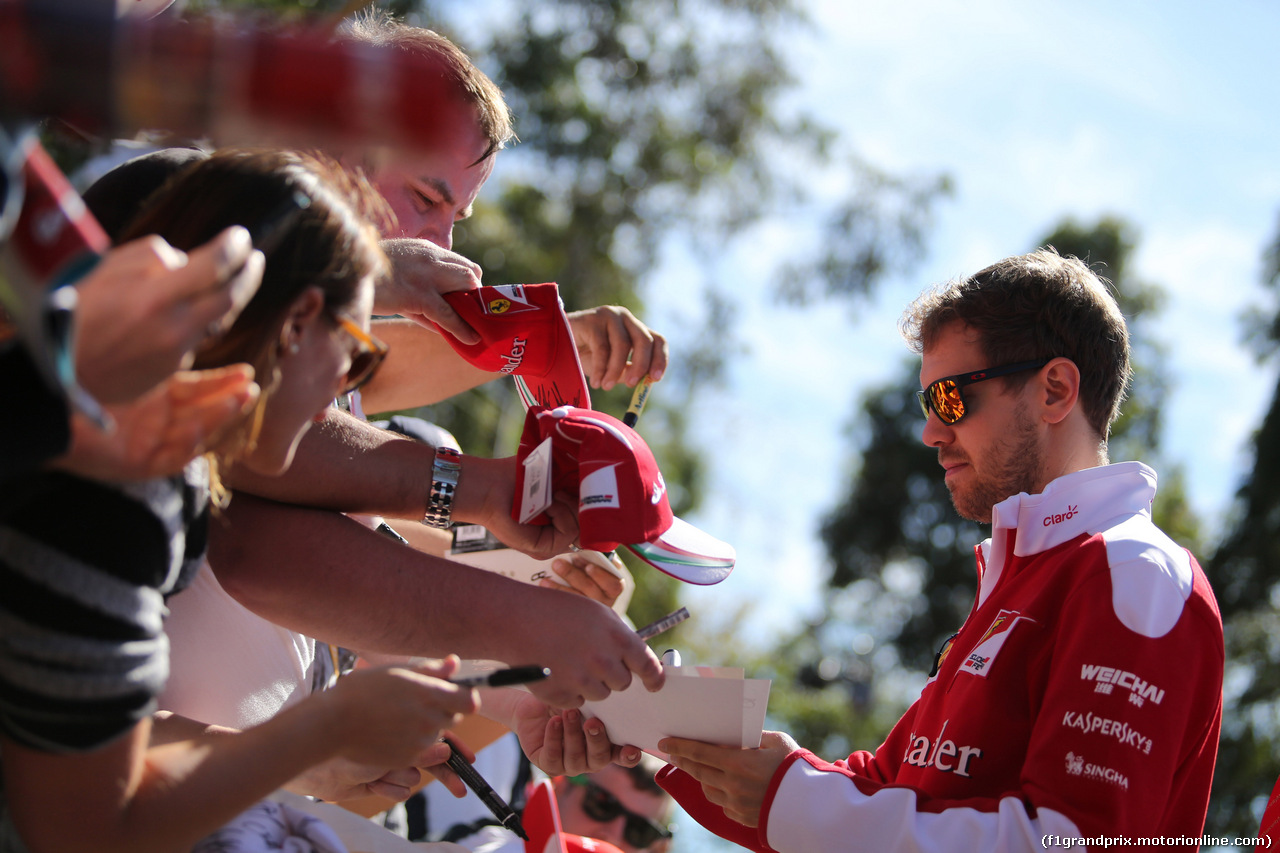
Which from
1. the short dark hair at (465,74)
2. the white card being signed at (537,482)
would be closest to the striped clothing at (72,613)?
the white card being signed at (537,482)

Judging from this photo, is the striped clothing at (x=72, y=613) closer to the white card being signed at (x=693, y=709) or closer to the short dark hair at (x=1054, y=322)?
the white card being signed at (x=693, y=709)

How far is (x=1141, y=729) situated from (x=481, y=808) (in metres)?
2.07

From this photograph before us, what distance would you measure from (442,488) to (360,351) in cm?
51

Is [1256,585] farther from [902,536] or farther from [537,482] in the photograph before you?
[537,482]

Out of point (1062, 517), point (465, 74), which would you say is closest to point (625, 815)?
point (1062, 517)

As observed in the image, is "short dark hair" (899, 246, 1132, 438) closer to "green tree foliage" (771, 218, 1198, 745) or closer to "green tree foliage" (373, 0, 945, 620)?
"green tree foliage" (373, 0, 945, 620)

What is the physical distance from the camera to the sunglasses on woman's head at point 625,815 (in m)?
4.31

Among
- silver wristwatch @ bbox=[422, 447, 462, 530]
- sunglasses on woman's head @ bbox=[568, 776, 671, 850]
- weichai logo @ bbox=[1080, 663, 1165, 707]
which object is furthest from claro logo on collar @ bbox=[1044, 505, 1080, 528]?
sunglasses on woman's head @ bbox=[568, 776, 671, 850]

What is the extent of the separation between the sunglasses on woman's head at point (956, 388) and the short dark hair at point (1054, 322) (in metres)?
0.02

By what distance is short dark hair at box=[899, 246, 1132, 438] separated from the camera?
275 centimetres

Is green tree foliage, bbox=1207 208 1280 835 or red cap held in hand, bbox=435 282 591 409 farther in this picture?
green tree foliage, bbox=1207 208 1280 835

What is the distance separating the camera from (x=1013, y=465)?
268 centimetres

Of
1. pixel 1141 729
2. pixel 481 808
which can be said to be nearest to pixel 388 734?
pixel 1141 729

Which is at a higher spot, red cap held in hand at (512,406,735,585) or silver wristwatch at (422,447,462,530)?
red cap held in hand at (512,406,735,585)
